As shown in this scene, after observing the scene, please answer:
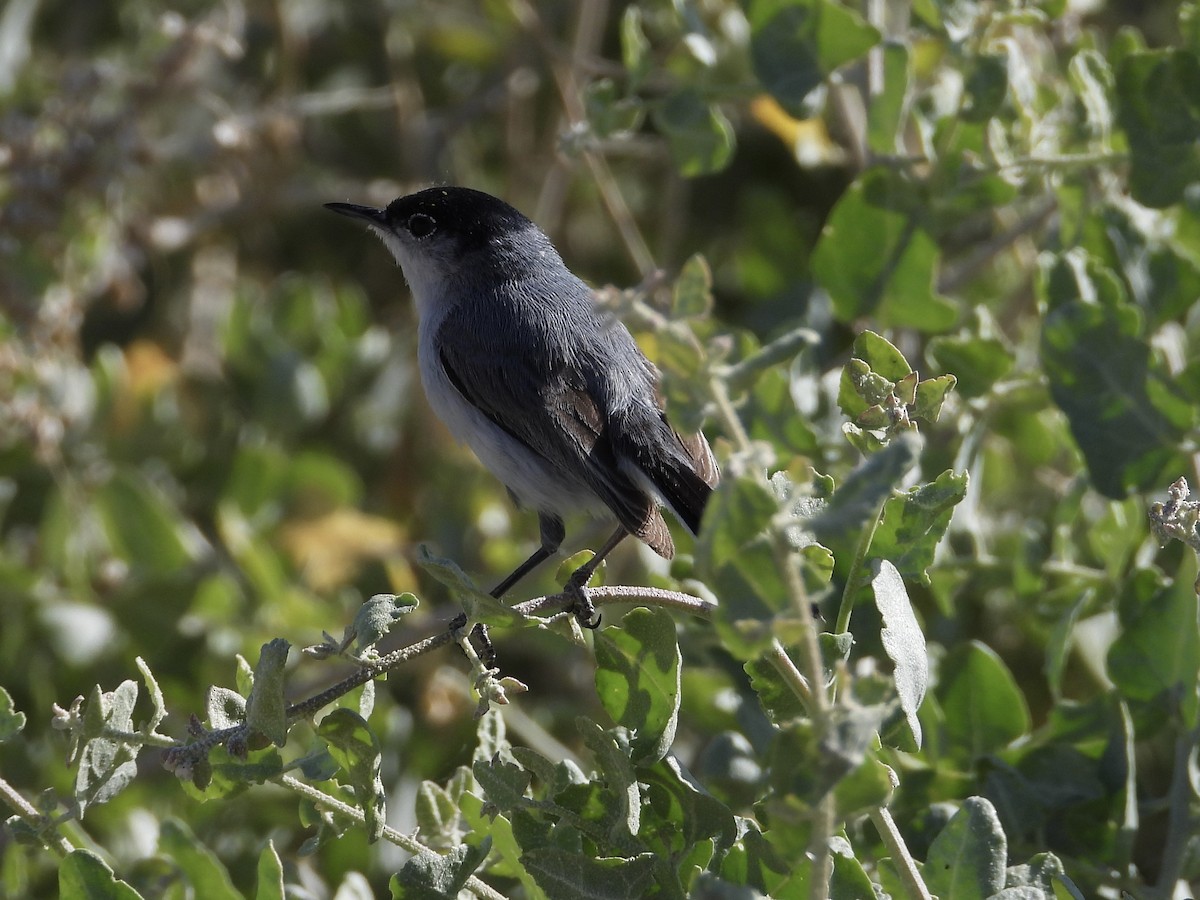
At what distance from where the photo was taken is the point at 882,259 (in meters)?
2.73

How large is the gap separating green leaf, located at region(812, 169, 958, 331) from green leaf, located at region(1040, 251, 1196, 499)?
0.36 m

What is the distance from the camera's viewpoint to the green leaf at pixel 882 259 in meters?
2.71

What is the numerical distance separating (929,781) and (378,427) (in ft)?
7.24

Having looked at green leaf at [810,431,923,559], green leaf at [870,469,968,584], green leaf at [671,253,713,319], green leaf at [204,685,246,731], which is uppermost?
green leaf at [671,253,713,319]

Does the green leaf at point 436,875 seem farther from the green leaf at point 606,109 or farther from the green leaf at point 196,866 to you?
the green leaf at point 606,109

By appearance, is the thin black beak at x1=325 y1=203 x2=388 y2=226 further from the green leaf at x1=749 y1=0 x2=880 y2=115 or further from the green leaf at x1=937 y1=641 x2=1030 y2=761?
the green leaf at x1=937 y1=641 x2=1030 y2=761

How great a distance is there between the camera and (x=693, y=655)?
2.46 metres

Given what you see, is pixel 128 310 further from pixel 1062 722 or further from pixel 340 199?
pixel 1062 722

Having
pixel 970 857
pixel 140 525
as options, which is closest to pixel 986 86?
pixel 970 857

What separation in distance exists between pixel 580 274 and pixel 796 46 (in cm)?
212

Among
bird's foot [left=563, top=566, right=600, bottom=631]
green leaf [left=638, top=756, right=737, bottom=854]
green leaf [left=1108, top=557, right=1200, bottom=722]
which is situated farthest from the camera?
green leaf [left=1108, top=557, right=1200, bottom=722]

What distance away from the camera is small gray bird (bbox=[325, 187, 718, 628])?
103 inches

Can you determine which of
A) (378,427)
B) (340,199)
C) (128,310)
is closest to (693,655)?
(378,427)

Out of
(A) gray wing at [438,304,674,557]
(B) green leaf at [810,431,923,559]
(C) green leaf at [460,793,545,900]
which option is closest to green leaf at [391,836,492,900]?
(C) green leaf at [460,793,545,900]
